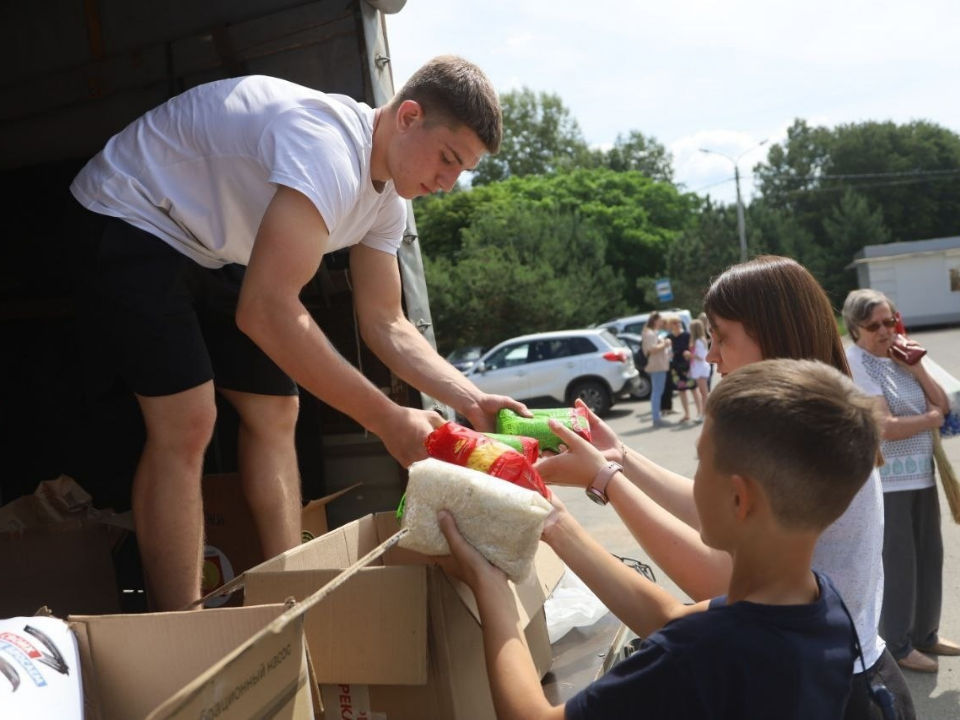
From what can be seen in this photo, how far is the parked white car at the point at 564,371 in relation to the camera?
1603 cm

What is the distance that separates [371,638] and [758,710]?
2.93 ft

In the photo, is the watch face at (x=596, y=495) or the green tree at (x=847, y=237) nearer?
the watch face at (x=596, y=495)

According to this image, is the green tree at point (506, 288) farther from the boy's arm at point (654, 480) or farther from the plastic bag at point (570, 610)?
the boy's arm at point (654, 480)

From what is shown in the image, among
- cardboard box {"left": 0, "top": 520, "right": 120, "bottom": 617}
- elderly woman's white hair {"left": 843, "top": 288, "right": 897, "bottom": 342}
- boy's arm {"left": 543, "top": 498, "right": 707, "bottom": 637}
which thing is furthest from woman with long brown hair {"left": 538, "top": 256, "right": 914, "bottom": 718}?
elderly woman's white hair {"left": 843, "top": 288, "right": 897, "bottom": 342}

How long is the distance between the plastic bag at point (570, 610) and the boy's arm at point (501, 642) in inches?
46.4

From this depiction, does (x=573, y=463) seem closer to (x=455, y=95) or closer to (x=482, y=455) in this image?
(x=482, y=455)

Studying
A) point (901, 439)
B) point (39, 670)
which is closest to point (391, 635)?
point (39, 670)

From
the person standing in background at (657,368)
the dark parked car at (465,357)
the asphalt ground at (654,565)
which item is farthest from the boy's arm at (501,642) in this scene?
the dark parked car at (465,357)

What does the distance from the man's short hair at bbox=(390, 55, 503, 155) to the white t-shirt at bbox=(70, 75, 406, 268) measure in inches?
7.7

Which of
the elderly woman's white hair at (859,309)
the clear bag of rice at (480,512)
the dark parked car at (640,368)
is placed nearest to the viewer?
the clear bag of rice at (480,512)

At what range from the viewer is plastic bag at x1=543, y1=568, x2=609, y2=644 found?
303 cm

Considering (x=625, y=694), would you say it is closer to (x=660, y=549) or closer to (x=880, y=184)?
(x=660, y=549)

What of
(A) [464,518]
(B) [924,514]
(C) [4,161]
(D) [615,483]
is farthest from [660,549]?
(C) [4,161]

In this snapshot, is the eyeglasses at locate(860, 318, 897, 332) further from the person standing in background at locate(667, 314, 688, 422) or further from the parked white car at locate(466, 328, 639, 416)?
the parked white car at locate(466, 328, 639, 416)
